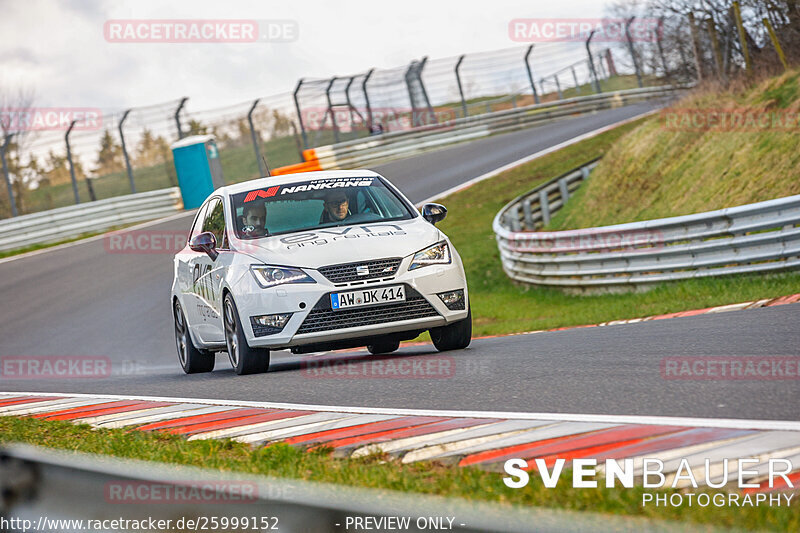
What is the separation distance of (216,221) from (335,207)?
49.5 inches

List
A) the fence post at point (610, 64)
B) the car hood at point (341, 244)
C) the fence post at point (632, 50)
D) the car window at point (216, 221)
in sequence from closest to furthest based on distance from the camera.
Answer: the car hood at point (341, 244) → the car window at point (216, 221) → the fence post at point (632, 50) → the fence post at point (610, 64)

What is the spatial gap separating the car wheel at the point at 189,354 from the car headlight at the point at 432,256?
3.08 meters

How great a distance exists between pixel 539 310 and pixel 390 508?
13375 mm

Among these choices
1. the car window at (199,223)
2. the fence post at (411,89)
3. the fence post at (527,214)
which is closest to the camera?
the car window at (199,223)

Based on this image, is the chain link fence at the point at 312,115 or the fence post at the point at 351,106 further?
the fence post at the point at 351,106

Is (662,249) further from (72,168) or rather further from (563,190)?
(72,168)

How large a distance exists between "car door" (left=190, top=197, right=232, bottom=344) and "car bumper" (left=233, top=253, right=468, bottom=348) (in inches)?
25.7

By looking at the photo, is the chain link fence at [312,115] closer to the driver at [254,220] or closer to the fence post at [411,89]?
the fence post at [411,89]

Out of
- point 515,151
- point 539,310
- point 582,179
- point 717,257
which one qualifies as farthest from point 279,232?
point 515,151

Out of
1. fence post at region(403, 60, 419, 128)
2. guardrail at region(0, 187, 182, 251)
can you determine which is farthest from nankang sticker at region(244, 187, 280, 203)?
fence post at region(403, 60, 419, 128)

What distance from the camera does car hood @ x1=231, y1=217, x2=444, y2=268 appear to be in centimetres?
796

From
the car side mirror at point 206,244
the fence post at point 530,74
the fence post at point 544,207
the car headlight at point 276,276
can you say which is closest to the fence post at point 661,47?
the fence post at point 544,207

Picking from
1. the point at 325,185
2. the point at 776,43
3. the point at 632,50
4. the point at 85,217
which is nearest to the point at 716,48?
the point at 776,43

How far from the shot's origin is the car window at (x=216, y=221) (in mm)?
9078
